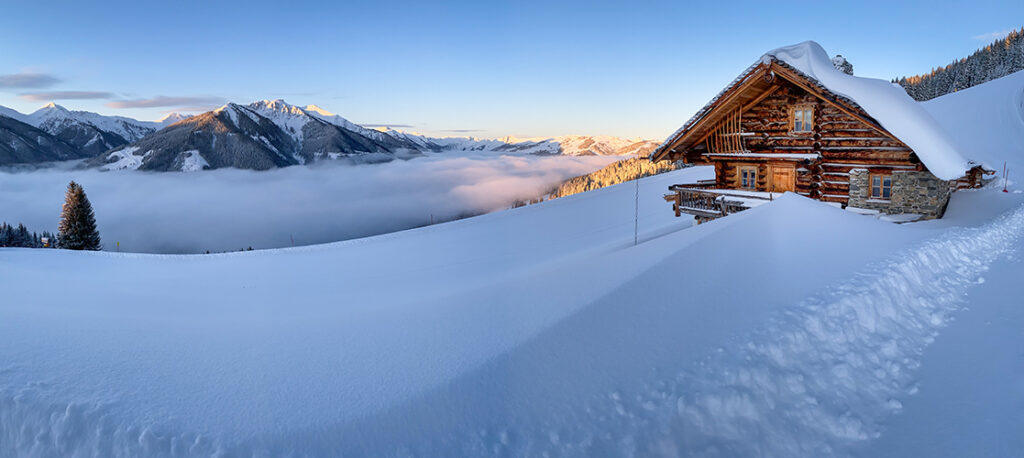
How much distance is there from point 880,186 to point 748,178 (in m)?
4.48

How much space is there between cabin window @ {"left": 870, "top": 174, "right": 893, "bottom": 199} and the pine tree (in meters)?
66.6

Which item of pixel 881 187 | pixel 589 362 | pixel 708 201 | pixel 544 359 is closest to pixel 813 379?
pixel 589 362

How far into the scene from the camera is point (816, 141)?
56.7ft

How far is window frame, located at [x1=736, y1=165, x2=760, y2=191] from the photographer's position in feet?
62.5

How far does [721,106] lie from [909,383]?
14051 millimetres

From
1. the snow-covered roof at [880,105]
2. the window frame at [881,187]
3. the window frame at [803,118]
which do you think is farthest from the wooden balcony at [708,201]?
the window frame at [881,187]

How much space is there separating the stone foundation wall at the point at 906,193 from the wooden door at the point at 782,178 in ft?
6.25

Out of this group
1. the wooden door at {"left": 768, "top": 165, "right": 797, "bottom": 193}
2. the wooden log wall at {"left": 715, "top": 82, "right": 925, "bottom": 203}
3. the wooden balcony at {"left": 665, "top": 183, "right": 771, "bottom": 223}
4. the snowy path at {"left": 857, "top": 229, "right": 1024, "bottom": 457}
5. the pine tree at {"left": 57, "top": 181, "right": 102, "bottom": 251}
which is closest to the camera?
the snowy path at {"left": 857, "top": 229, "right": 1024, "bottom": 457}

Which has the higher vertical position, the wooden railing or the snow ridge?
the wooden railing

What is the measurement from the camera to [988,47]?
374 feet

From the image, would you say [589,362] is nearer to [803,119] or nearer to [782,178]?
[782,178]

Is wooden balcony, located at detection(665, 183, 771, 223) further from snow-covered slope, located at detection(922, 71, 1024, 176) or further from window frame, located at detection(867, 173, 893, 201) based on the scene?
snow-covered slope, located at detection(922, 71, 1024, 176)

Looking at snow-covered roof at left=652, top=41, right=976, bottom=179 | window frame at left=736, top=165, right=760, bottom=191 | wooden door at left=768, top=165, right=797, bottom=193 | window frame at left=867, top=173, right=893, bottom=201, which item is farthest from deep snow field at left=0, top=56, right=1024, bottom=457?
window frame at left=736, top=165, right=760, bottom=191

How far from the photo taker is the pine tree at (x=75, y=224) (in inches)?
1874
